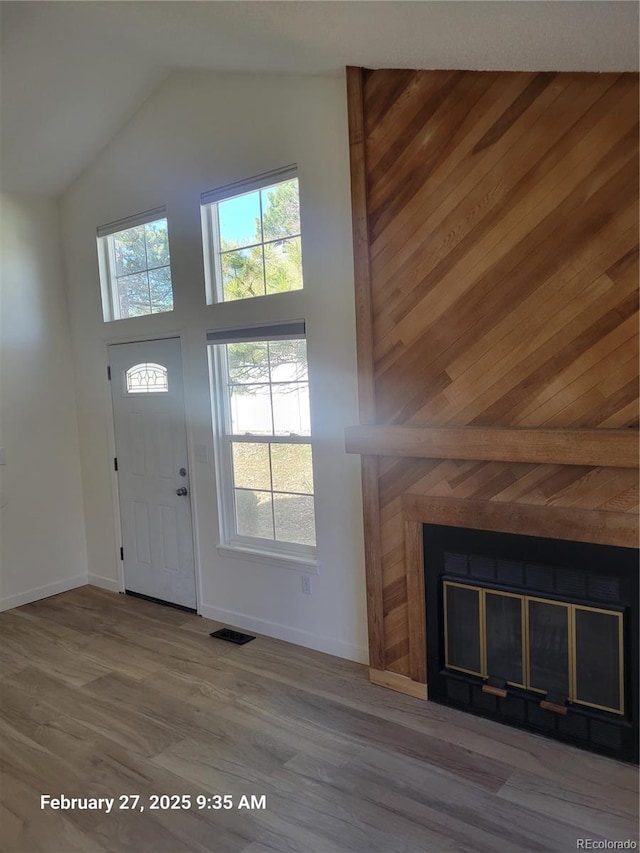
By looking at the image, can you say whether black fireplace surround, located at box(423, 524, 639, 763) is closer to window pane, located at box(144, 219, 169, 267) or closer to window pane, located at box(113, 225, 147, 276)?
window pane, located at box(144, 219, 169, 267)

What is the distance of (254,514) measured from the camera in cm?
377

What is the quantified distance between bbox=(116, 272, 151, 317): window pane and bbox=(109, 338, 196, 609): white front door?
269mm

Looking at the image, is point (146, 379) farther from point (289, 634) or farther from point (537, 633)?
point (537, 633)

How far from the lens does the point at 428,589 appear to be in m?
2.82

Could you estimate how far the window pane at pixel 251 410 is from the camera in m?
3.60

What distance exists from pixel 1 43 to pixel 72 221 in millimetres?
1501

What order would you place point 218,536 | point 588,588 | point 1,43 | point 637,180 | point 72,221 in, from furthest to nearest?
point 72,221, point 218,536, point 1,43, point 588,588, point 637,180

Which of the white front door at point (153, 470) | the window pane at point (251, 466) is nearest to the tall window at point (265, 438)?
the window pane at point (251, 466)

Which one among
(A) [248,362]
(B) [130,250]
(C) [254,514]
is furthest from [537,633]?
(B) [130,250]

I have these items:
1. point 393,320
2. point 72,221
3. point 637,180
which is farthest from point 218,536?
point 637,180

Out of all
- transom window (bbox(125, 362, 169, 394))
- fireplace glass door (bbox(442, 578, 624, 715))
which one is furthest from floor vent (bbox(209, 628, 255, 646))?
transom window (bbox(125, 362, 169, 394))

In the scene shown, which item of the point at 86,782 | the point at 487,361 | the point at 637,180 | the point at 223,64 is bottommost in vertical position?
the point at 86,782

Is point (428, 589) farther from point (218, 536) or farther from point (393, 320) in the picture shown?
point (218, 536)

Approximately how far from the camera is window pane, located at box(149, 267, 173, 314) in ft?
13.3
